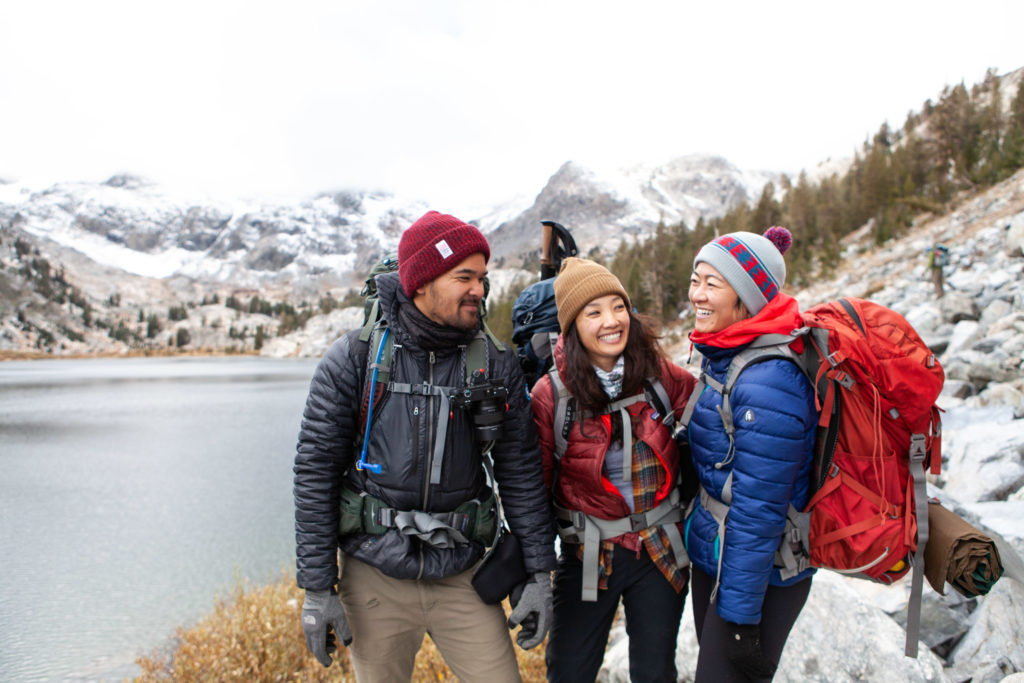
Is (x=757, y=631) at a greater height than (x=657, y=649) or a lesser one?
greater

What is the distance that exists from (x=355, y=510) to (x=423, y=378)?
72cm

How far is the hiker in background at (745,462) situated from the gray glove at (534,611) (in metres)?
0.76

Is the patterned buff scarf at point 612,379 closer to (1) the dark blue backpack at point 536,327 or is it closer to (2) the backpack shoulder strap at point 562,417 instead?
(2) the backpack shoulder strap at point 562,417

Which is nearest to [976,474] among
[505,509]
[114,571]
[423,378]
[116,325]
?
[505,509]

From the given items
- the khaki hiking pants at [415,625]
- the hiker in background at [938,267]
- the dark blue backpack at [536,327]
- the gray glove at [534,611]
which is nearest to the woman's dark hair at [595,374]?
the dark blue backpack at [536,327]

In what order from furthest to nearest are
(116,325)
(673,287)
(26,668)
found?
1. (116,325)
2. (673,287)
3. (26,668)

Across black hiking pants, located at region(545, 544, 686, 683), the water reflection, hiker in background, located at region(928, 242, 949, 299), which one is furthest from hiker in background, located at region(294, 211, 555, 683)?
hiker in background, located at region(928, 242, 949, 299)

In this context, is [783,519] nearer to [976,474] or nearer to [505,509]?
[505,509]

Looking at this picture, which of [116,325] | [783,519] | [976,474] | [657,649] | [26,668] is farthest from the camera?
[116,325]

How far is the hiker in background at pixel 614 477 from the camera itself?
9.04 ft

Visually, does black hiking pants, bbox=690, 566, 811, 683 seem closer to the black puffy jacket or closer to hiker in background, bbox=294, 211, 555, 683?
hiker in background, bbox=294, 211, 555, 683

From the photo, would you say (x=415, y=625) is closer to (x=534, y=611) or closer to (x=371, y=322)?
(x=534, y=611)

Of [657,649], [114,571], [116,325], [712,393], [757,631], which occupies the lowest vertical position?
[116,325]

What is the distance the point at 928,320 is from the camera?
12.1m
